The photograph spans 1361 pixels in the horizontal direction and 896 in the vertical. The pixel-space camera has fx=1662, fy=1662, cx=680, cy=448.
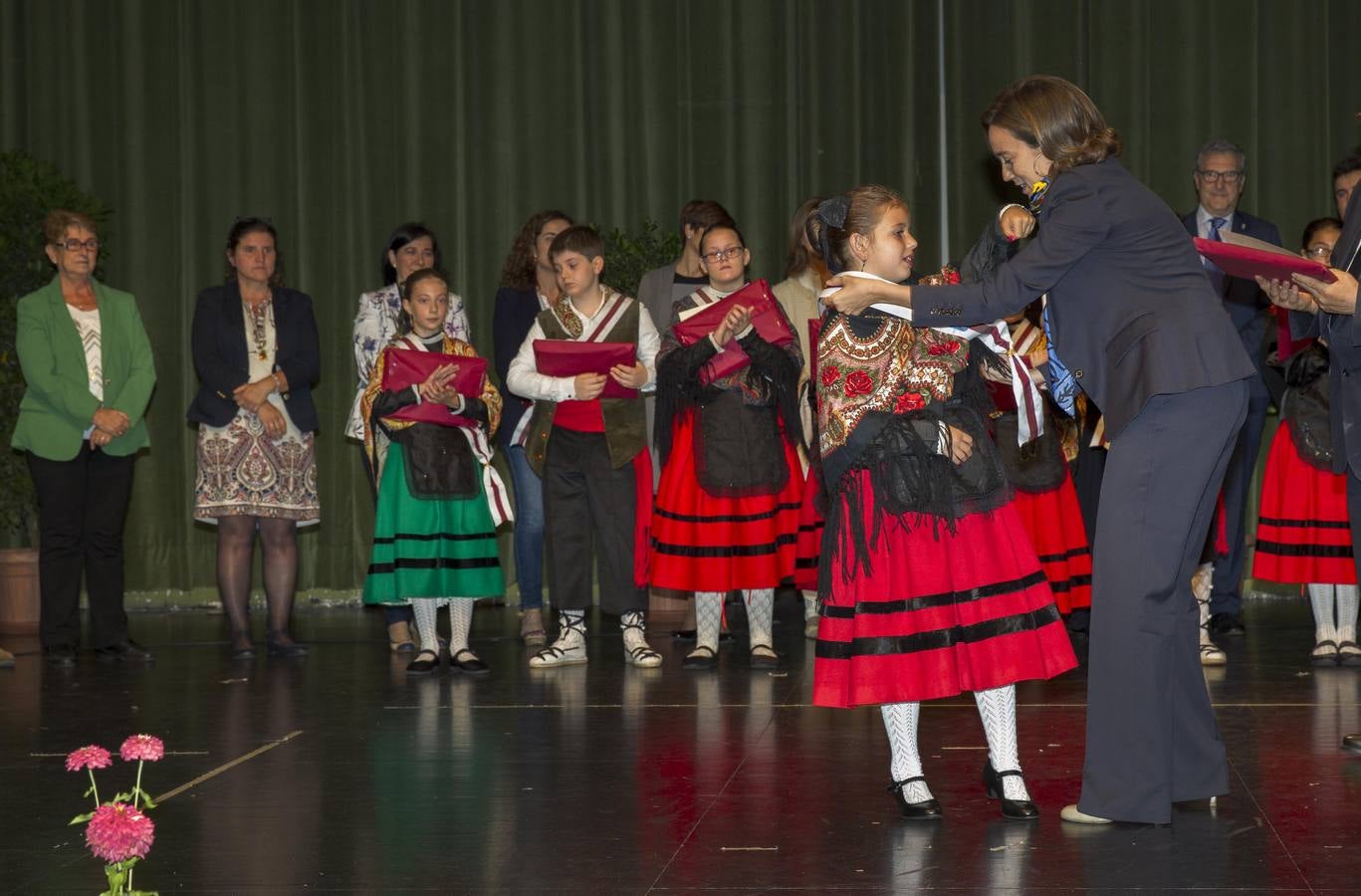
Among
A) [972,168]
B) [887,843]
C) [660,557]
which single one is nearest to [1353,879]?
[887,843]

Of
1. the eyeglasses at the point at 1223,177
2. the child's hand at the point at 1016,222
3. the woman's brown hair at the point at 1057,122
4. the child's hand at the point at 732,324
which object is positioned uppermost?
the eyeglasses at the point at 1223,177

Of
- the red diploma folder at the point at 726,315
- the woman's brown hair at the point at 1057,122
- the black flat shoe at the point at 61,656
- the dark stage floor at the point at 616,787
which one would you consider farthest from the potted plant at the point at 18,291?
the woman's brown hair at the point at 1057,122

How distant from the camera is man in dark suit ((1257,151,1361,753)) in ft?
11.4

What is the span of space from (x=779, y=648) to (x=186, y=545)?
11.6 feet

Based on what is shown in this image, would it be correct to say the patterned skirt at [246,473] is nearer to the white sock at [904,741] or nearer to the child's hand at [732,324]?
the child's hand at [732,324]

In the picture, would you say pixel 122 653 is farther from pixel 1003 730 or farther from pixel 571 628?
pixel 1003 730

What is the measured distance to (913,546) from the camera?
11.1ft

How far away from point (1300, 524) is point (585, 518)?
2.41 metres

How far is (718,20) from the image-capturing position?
26.3ft

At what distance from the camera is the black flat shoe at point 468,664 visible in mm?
5619

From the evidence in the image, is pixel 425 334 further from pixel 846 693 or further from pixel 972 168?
pixel 972 168

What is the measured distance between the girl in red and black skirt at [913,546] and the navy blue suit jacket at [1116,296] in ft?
0.70

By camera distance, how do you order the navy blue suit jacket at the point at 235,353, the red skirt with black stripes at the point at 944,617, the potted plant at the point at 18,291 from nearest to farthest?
the red skirt with black stripes at the point at 944,617, the navy blue suit jacket at the point at 235,353, the potted plant at the point at 18,291

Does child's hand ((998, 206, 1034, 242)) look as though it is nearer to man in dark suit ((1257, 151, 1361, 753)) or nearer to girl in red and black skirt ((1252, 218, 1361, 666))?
man in dark suit ((1257, 151, 1361, 753))
